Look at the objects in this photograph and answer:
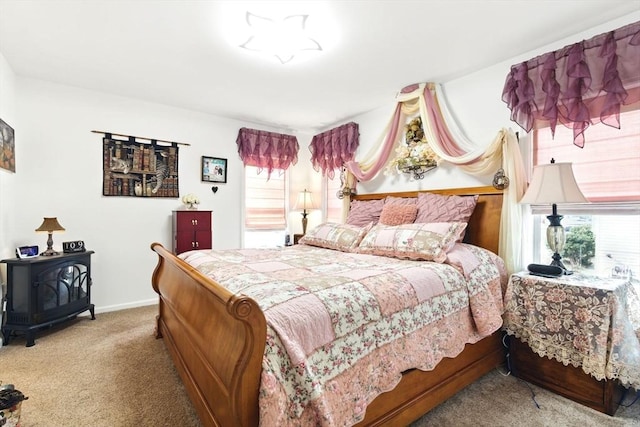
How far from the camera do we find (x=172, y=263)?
2146 mm

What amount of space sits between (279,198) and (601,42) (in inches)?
151

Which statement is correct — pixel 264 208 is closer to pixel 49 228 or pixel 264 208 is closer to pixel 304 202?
pixel 304 202

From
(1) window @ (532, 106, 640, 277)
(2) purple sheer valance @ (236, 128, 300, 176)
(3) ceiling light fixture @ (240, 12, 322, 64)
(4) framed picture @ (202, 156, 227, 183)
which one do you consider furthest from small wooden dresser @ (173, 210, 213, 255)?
(1) window @ (532, 106, 640, 277)

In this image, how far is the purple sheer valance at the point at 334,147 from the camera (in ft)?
13.6

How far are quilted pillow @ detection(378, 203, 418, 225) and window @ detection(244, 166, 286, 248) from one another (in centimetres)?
211

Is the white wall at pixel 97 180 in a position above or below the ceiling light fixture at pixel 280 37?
below

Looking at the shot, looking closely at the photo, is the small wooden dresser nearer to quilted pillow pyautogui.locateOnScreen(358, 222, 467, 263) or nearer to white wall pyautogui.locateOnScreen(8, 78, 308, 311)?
white wall pyautogui.locateOnScreen(8, 78, 308, 311)

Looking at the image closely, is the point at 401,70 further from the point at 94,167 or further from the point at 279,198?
the point at 94,167

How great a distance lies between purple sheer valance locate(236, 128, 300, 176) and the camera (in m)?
4.33

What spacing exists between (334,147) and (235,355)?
3604 millimetres

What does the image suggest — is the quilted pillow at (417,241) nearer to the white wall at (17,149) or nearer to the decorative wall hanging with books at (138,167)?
the decorative wall hanging with books at (138,167)

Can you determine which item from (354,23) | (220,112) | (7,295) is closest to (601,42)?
(354,23)

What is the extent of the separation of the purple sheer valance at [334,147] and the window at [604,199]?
7.18 ft

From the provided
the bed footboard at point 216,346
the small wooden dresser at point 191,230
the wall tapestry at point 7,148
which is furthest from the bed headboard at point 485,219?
the wall tapestry at point 7,148
